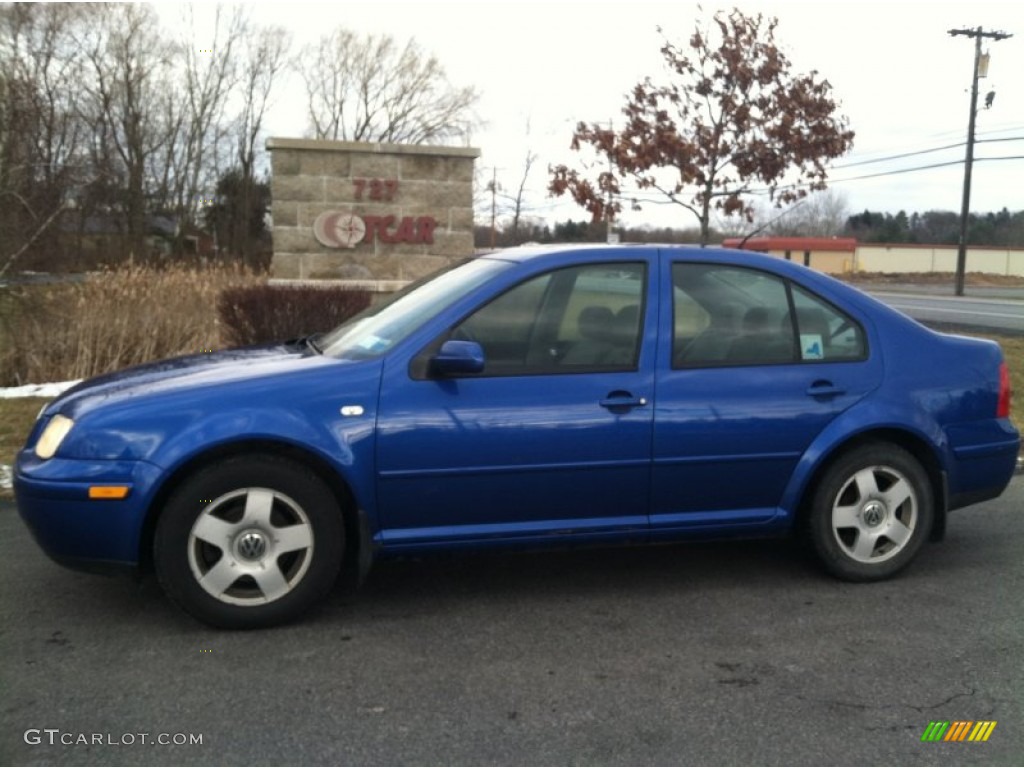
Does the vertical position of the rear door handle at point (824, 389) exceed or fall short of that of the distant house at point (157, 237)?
it falls short

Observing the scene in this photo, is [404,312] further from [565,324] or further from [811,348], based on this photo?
[811,348]

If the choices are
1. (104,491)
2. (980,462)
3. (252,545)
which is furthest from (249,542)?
(980,462)

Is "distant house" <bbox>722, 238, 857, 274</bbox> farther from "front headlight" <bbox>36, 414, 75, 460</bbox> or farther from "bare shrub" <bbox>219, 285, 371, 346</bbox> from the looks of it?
"front headlight" <bbox>36, 414, 75, 460</bbox>

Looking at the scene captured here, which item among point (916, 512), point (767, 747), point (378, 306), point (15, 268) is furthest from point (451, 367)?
point (15, 268)

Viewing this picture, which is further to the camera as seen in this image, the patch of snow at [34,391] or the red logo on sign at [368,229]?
the red logo on sign at [368,229]

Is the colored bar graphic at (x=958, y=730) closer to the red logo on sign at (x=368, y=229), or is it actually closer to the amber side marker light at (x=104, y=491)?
the amber side marker light at (x=104, y=491)

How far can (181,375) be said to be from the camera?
13.7ft

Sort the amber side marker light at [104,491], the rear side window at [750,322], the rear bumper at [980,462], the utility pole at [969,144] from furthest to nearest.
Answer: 1. the utility pole at [969,144]
2. the rear bumper at [980,462]
3. the rear side window at [750,322]
4. the amber side marker light at [104,491]

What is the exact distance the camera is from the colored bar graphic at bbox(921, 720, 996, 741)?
320 centimetres

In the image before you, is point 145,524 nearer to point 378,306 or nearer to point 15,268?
point 378,306

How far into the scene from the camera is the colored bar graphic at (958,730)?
3.20 metres

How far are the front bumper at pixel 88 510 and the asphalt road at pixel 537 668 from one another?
13.7 inches

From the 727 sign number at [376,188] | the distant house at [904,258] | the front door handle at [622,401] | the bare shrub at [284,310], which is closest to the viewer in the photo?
the front door handle at [622,401]

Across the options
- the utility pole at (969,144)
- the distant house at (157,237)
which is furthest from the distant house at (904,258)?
the distant house at (157,237)
